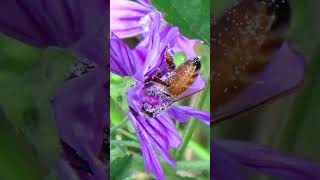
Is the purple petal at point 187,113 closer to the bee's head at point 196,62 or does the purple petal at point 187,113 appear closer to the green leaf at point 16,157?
the bee's head at point 196,62

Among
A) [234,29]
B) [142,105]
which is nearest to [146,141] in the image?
[142,105]

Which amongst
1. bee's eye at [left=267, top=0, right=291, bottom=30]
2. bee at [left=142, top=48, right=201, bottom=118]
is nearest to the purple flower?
bee at [left=142, top=48, right=201, bottom=118]

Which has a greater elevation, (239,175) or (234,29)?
(234,29)

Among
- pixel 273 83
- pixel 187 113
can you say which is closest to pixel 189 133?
pixel 187 113

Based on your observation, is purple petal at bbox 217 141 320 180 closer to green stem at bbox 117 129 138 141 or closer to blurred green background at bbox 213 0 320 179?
blurred green background at bbox 213 0 320 179

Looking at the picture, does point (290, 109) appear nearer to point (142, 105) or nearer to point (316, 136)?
point (316, 136)

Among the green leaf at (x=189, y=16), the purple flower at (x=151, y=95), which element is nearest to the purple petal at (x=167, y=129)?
the purple flower at (x=151, y=95)
